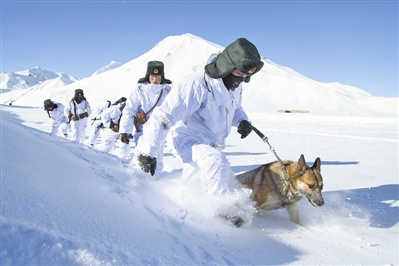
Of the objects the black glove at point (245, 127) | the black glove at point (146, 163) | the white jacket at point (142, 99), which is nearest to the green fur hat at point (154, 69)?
the white jacket at point (142, 99)

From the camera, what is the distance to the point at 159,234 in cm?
171

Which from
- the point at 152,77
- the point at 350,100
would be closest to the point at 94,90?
the point at 350,100

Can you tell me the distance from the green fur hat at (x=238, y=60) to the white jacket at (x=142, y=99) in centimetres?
250

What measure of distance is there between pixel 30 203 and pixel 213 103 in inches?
72.1

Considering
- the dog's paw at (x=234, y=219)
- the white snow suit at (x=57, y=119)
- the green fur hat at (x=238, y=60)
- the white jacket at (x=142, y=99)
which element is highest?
the green fur hat at (x=238, y=60)

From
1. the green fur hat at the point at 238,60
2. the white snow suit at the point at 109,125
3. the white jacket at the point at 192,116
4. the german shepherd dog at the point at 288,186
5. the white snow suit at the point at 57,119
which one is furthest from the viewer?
the white snow suit at the point at 57,119

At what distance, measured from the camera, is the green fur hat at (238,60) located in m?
2.50

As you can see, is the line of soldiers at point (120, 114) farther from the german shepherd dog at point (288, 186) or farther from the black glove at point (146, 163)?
the german shepherd dog at point (288, 186)

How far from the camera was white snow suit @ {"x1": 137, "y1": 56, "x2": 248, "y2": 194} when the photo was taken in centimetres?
257

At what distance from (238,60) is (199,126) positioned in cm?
81

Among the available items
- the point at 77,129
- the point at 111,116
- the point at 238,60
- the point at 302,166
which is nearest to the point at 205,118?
the point at 238,60

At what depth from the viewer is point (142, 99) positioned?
5023 millimetres

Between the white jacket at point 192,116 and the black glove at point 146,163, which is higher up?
the white jacket at point 192,116

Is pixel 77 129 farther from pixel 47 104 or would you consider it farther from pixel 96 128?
pixel 47 104
